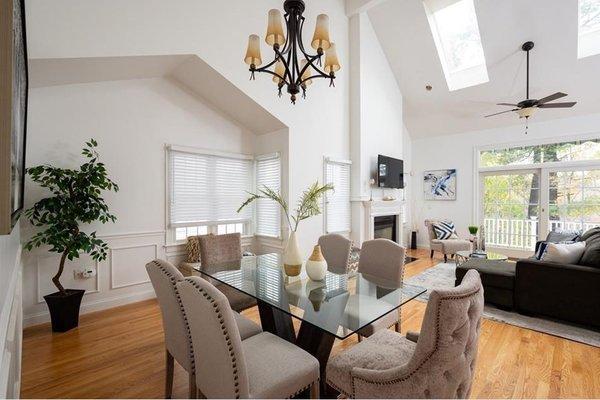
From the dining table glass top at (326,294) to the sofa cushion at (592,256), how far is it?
201 cm

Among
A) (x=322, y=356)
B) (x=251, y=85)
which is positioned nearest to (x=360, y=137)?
(x=251, y=85)

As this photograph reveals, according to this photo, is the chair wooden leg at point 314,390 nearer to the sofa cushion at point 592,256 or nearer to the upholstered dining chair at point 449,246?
the sofa cushion at point 592,256

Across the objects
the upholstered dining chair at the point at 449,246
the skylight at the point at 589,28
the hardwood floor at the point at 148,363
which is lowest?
the hardwood floor at the point at 148,363

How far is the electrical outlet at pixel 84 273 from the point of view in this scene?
3.08m

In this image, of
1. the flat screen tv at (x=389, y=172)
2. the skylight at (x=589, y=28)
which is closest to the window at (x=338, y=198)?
the flat screen tv at (x=389, y=172)

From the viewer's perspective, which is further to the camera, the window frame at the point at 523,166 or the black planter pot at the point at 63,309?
the window frame at the point at 523,166

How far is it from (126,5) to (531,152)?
7.08 meters

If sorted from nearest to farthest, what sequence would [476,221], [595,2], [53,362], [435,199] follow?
[53,362]
[595,2]
[476,221]
[435,199]

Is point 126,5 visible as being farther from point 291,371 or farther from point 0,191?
point 291,371

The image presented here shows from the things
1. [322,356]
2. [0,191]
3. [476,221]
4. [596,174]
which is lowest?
[322,356]

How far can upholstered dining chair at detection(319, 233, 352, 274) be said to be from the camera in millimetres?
2820

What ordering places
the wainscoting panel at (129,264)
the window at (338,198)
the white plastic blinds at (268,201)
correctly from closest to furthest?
the wainscoting panel at (129,264), the white plastic blinds at (268,201), the window at (338,198)

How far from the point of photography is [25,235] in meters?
2.79

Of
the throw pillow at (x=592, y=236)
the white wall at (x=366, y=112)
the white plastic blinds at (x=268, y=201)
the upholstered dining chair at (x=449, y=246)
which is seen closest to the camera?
the throw pillow at (x=592, y=236)
